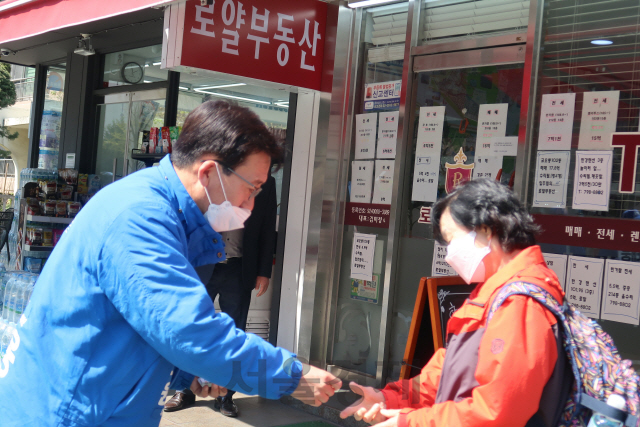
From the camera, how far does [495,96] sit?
4.54 metres

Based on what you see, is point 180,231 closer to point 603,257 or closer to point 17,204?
point 603,257

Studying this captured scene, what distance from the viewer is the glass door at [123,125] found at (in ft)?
24.7

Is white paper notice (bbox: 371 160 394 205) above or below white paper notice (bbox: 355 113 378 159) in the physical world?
below

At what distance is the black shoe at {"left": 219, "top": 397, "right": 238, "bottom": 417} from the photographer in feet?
16.7

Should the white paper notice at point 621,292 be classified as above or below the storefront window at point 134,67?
below

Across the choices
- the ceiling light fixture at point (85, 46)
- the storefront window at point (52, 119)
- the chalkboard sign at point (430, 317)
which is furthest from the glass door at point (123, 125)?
the chalkboard sign at point (430, 317)

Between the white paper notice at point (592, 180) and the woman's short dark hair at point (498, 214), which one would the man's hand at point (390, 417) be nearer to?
the woman's short dark hair at point (498, 214)

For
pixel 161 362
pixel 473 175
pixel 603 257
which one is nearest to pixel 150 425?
pixel 161 362

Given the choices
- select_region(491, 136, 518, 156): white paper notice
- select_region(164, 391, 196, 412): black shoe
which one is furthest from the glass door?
select_region(491, 136, 518, 156): white paper notice

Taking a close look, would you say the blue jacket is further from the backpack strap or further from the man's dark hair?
the backpack strap

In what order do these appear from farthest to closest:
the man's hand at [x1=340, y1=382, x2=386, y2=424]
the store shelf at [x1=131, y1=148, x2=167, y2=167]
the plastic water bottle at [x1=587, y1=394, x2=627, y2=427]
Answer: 1. the store shelf at [x1=131, y1=148, x2=167, y2=167]
2. the man's hand at [x1=340, y1=382, x2=386, y2=424]
3. the plastic water bottle at [x1=587, y1=394, x2=627, y2=427]

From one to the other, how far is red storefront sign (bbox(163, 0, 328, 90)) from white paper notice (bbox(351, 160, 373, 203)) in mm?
779

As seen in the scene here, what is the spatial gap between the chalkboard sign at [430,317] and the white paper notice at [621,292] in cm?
84

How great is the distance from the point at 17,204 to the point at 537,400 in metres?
7.94
